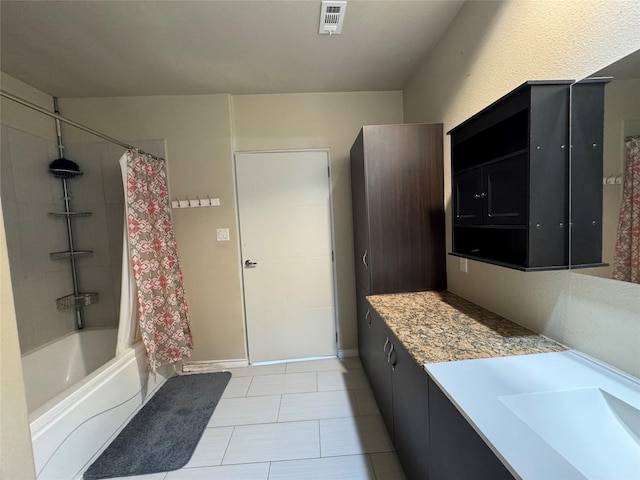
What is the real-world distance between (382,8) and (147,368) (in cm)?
302

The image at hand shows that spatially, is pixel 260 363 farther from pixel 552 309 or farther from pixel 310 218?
pixel 552 309

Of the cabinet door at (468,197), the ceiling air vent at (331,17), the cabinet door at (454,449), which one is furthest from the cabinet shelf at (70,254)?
the cabinet door at (468,197)

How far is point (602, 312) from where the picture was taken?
3.06 ft

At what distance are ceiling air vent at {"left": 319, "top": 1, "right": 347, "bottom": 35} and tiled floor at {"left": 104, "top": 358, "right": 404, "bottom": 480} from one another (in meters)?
2.58

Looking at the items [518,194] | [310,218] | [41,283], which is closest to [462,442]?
[518,194]

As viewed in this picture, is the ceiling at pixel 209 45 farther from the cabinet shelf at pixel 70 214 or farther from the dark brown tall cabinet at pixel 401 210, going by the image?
the cabinet shelf at pixel 70 214

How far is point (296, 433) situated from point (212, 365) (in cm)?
127

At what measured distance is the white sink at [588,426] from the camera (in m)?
0.64

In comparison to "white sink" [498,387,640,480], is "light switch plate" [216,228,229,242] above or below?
above

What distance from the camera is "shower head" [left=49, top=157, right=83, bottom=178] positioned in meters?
2.27

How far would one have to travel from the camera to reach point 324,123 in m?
2.59

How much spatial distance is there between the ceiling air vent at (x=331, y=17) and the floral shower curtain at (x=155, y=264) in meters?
1.63

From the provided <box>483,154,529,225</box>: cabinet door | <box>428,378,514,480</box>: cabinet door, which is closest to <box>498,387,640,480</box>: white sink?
<box>428,378,514,480</box>: cabinet door

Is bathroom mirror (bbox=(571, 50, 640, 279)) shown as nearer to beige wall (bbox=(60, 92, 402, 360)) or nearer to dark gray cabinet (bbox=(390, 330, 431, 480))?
dark gray cabinet (bbox=(390, 330, 431, 480))
